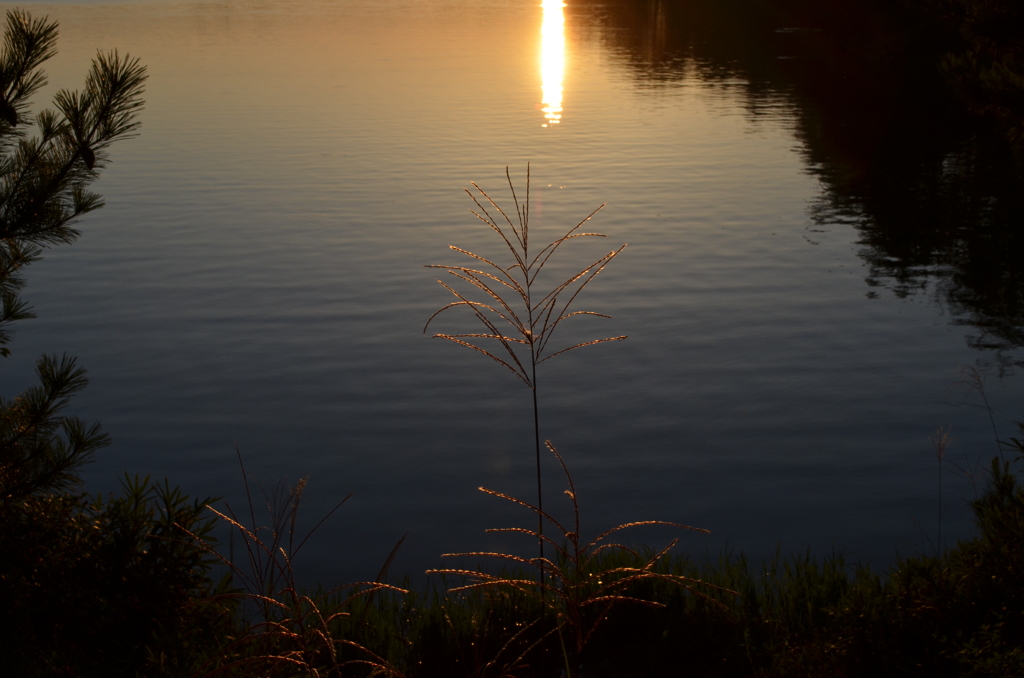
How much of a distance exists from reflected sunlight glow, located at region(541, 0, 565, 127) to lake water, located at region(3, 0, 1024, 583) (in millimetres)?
1617

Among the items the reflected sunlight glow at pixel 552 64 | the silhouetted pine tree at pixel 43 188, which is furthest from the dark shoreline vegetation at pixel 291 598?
the reflected sunlight glow at pixel 552 64

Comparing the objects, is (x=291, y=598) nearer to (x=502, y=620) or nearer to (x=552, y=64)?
(x=502, y=620)

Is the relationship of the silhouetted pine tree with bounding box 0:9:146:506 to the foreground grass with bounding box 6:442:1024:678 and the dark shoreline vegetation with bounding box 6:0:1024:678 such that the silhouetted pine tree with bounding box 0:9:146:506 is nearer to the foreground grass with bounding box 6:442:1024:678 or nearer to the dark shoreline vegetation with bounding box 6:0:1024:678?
the dark shoreline vegetation with bounding box 6:0:1024:678

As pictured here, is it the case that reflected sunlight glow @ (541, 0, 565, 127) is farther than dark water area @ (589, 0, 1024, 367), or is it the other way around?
reflected sunlight glow @ (541, 0, 565, 127)

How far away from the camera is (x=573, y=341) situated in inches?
378

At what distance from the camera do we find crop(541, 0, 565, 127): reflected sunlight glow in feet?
87.7

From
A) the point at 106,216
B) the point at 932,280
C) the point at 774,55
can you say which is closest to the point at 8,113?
the point at 932,280

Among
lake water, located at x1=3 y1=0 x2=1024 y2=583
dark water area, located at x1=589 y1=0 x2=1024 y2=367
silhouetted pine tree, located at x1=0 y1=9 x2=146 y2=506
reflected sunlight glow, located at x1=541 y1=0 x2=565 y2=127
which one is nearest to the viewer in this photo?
silhouetted pine tree, located at x1=0 y1=9 x2=146 y2=506

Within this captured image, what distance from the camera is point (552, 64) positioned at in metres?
38.7

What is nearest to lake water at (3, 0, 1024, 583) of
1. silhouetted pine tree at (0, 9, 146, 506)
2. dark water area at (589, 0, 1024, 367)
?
dark water area at (589, 0, 1024, 367)

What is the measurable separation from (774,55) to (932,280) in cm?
3072

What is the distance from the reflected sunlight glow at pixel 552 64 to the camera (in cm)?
2672

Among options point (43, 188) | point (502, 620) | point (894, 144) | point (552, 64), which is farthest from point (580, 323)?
point (552, 64)

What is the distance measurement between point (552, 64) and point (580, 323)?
30.8m
